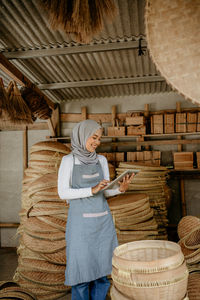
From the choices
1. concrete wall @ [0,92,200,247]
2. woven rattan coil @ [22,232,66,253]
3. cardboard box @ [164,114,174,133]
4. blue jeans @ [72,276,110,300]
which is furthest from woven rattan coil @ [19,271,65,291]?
cardboard box @ [164,114,174,133]

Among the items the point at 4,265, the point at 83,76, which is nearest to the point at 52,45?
the point at 83,76

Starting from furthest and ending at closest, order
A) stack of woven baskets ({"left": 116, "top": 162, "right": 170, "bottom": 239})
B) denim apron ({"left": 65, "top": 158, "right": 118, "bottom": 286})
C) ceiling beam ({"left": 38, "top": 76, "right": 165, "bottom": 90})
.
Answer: ceiling beam ({"left": 38, "top": 76, "right": 165, "bottom": 90})
stack of woven baskets ({"left": 116, "top": 162, "right": 170, "bottom": 239})
denim apron ({"left": 65, "top": 158, "right": 118, "bottom": 286})

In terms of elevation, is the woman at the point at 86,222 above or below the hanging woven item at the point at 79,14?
below

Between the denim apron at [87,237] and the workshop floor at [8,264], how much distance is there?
4.95ft

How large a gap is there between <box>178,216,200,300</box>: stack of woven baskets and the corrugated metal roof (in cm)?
235

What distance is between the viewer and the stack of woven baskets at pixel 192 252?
1.41m

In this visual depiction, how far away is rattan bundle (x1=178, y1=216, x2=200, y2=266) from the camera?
225 cm

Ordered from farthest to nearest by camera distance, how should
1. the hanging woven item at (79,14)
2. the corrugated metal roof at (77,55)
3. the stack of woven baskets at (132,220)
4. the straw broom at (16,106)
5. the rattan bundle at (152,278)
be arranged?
the straw broom at (16,106), the stack of woven baskets at (132,220), the corrugated metal roof at (77,55), the hanging woven item at (79,14), the rattan bundle at (152,278)

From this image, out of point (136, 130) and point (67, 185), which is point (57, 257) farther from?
point (136, 130)

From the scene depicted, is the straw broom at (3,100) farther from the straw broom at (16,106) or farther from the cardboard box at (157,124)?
the cardboard box at (157,124)

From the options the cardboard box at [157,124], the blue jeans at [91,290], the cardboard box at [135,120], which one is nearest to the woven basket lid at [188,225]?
the blue jeans at [91,290]

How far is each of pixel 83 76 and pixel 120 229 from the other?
272 centimetres

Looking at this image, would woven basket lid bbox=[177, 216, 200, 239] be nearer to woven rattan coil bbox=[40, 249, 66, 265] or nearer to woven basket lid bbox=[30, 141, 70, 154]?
woven rattan coil bbox=[40, 249, 66, 265]

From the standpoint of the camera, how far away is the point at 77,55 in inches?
152
